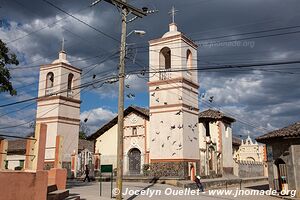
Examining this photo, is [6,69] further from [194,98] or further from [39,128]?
[194,98]

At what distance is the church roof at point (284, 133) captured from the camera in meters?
20.1

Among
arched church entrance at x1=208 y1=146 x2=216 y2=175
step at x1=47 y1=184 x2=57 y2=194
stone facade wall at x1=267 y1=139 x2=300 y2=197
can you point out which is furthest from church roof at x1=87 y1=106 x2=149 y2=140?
step at x1=47 y1=184 x2=57 y2=194

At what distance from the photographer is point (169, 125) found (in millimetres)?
25000

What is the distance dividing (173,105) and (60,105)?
1113cm

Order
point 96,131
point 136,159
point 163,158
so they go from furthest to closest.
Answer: point 96,131
point 136,159
point 163,158

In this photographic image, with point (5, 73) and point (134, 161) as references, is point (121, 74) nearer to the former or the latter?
point (5, 73)

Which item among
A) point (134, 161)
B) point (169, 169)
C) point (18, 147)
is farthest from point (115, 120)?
point (18, 147)

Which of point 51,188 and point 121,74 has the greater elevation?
point 121,74

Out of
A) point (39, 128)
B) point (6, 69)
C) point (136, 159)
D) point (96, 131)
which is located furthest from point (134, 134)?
point (39, 128)

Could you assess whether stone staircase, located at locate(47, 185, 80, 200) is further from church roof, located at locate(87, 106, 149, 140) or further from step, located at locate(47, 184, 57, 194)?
church roof, located at locate(87, 106, 149, 140)

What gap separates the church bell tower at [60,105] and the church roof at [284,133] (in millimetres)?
16634

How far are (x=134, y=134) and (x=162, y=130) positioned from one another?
4.95 meters

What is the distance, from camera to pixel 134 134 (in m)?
29.6

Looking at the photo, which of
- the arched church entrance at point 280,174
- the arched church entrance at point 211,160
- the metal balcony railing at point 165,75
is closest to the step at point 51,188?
the metal balcony railing at point 165,75
